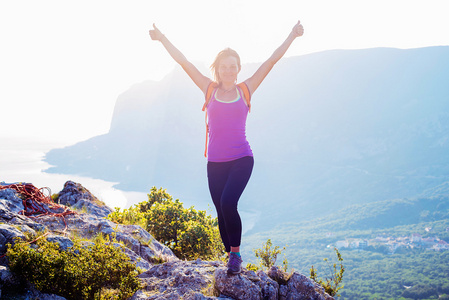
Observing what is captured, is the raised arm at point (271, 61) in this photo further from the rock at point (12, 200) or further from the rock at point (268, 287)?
the rock at point (12, 200)

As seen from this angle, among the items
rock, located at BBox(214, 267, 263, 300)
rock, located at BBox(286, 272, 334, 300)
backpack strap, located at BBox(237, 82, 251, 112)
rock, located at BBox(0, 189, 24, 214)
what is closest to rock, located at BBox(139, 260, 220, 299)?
rock, located at BBox(214, 267, 263, 300)

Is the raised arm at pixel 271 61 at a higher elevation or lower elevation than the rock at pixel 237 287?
higher

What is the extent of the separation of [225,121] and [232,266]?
1.68 metres

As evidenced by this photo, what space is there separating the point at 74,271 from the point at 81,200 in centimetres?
428

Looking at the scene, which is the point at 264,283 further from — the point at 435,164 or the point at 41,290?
the point at 435,164

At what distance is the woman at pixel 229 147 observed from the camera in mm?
3410

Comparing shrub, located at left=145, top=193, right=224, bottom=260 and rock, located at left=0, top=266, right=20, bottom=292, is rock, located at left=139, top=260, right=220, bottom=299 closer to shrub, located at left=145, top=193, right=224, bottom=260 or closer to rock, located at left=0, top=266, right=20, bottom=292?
rock, located at left=0, top=266, right=20, bottom=292

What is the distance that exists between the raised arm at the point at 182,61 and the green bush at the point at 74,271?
2329 millimetres

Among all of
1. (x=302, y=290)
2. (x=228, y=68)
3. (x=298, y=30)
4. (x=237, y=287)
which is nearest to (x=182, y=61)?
(x=228, y=68)

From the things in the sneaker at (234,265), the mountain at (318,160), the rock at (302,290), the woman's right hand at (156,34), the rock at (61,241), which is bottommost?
the rock at (302,290)

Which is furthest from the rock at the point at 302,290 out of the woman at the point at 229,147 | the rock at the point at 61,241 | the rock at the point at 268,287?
the rock at the point at 61,241

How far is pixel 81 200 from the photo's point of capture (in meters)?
6.97

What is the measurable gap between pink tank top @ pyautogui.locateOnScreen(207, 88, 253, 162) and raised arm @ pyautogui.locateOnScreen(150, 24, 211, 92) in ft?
1.50

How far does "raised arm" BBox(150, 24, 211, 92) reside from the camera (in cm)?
404
